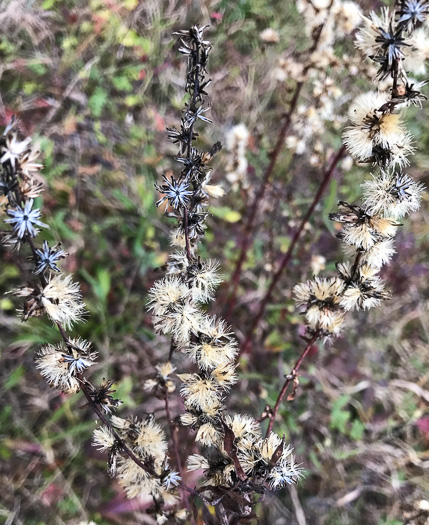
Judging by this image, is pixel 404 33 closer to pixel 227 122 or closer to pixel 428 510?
pixel 428 510

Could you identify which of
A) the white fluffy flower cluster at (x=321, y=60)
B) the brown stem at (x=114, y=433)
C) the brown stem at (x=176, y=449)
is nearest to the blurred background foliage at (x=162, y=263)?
the white fluffy flower cluster at (x=321, y=60)

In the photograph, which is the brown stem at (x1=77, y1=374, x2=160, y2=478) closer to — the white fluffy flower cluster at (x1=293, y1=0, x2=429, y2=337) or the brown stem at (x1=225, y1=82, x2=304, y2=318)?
the white fluffy flower cluster at (x1=293, y1=0, x2=429, y2=337)

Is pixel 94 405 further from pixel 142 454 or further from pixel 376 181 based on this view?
pixel 376 181

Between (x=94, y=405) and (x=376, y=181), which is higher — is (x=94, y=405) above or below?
below

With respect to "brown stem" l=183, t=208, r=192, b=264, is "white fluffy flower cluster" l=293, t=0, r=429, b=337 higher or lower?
higher

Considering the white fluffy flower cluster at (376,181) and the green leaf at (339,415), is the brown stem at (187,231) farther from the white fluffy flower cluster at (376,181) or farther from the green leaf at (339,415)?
the green leaf at (339,415)

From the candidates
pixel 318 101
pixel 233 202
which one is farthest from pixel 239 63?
pixel 318 101

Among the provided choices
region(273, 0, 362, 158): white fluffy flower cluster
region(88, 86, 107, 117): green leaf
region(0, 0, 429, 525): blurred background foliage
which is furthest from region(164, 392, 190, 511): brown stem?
Result: region(88, 86, 107, 117): green leaf

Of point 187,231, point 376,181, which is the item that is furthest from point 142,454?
point 376,181
